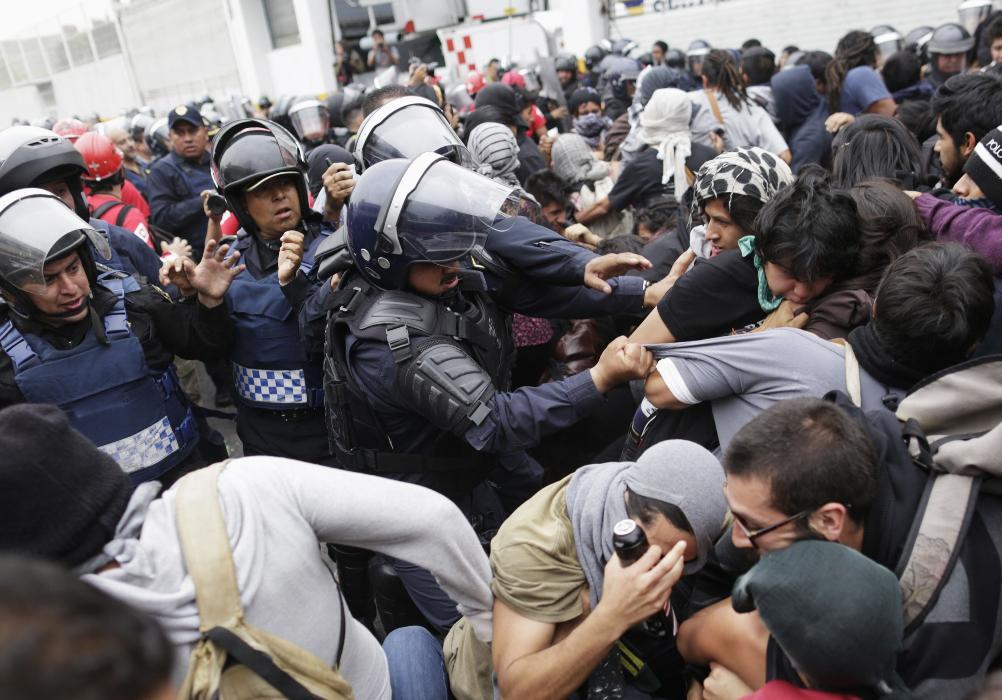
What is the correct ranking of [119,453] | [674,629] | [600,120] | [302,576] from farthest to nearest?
[600,120]
[119,453]
[674,629]
[302,576]

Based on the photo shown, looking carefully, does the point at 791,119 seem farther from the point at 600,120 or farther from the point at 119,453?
the point at 119,453

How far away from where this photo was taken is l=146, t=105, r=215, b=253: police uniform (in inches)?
247

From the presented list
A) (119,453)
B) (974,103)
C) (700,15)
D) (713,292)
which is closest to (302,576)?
(713,292)

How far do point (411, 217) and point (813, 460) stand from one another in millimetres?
1315

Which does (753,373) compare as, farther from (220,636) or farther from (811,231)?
(220,636)

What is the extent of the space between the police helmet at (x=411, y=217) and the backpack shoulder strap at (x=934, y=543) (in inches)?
55.7

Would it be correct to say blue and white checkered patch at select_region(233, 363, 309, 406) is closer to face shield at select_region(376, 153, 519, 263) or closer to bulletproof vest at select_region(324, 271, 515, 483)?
bulletproof vest at select_region(324, 271, 515, 483)

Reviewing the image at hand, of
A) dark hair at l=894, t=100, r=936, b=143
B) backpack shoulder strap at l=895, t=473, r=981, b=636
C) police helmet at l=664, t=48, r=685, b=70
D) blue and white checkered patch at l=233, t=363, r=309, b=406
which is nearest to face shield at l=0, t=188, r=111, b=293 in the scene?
blue and white checkered patch at l=233, t=363, r=309, b=406

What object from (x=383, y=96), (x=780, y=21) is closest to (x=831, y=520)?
(x=383, y=96)

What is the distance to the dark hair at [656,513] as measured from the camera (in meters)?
1.79

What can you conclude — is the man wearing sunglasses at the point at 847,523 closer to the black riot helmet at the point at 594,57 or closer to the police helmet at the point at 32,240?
the police helmet at the point at 32,240

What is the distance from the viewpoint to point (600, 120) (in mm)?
8266

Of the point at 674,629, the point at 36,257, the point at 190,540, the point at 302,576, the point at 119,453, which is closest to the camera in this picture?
the point at 190,540

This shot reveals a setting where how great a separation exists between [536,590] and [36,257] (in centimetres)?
210
